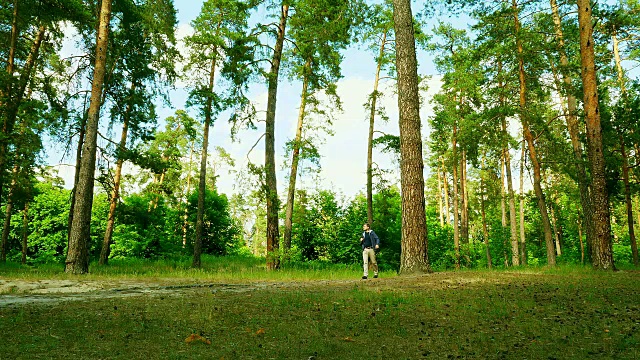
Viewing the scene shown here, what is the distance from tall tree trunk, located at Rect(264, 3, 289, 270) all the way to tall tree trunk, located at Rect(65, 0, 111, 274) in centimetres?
637

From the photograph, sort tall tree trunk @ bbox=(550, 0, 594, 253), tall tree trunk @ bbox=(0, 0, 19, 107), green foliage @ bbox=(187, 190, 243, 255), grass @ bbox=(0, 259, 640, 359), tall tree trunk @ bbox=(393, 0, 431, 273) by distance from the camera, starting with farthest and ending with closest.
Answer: green foliage @ bbox=(187, 190, 243, 255)
tall tree trunk @ bbox=(0, 0, 19, 107)
tall tree trunk @ bbox=(550, 0, 594, 253)
tall tree trunk @ bbox=(393, 0, 431, 273)
grass @ bbox=(0, 259, 640, 359)

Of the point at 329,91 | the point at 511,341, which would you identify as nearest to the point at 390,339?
the point at 511,341

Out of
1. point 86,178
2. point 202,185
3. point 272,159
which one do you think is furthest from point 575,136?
point 86,178

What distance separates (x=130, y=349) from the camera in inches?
135

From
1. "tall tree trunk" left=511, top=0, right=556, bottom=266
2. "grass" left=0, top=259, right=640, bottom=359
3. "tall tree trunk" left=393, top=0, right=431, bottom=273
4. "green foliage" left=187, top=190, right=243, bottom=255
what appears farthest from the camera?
"green foliage" left=187, top=190, right=243, bottom=255

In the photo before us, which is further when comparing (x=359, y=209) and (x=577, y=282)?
(x=359, y=209)

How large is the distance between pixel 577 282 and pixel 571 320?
13.9 ft

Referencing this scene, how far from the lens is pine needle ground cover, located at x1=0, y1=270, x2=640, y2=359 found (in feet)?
11.4

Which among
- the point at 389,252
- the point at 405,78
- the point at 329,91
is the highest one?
the point at 329,91

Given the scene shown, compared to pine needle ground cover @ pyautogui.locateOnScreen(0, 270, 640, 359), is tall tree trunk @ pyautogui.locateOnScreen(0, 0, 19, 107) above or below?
above

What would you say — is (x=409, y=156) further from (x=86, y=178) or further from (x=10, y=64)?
(x=10, y=64)

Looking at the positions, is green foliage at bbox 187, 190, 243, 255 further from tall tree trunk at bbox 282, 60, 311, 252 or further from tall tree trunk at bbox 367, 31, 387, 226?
tall tree trunk at bbox 367, 31, 387, 226

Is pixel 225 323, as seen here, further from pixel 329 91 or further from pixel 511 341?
pixel 329 91

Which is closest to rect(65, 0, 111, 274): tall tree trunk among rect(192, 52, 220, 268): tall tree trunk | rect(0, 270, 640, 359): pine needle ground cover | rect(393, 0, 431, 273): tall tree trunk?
rect(192, 52, 220, 268): tall tree trunk
